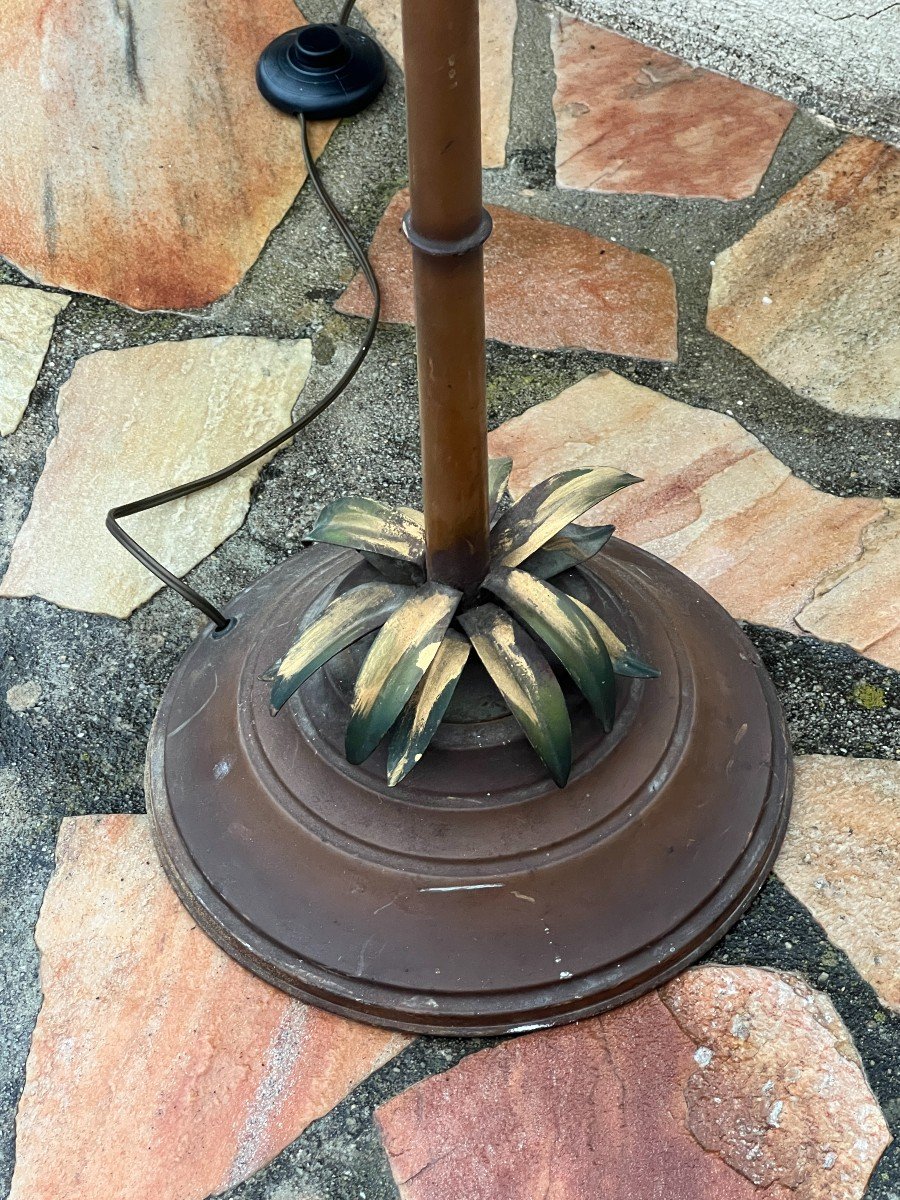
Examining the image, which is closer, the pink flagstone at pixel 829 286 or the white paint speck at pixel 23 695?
the white paint speck at pixel 23 695

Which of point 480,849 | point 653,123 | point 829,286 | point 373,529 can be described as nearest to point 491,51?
point 653,123

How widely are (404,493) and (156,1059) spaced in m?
0.68

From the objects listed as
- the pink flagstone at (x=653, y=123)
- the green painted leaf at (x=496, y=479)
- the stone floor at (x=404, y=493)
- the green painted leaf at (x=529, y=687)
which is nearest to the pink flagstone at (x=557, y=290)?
the stone floor at (x=404, y=493)

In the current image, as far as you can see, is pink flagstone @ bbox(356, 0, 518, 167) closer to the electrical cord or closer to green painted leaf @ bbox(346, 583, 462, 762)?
the electrical cord

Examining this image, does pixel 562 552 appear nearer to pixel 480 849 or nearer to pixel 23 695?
pixel 480 849

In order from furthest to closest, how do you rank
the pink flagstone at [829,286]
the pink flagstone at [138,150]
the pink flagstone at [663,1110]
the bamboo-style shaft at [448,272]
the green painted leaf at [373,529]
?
the pink flagstone at [138,150] < the pink flagstone at [829,286] < the green painted leaf at [373,529] < the pink flagstone at [663,1110] < the bamboo-style shaft at [448,272]

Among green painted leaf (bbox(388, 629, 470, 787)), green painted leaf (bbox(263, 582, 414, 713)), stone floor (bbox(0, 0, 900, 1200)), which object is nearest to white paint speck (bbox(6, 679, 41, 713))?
stone floor (bbox(0, 0, 900, 1200))

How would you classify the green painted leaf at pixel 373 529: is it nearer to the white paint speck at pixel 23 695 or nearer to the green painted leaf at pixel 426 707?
the green painted leaf at pixel 426 707

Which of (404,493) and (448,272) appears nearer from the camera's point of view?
(448,272)

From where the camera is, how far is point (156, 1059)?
3.25 ft

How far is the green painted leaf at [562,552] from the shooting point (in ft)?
3.45

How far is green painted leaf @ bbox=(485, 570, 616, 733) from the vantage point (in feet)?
3.20

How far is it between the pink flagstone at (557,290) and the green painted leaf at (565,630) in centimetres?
62

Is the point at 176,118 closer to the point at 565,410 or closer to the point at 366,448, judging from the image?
the point at 366,448
